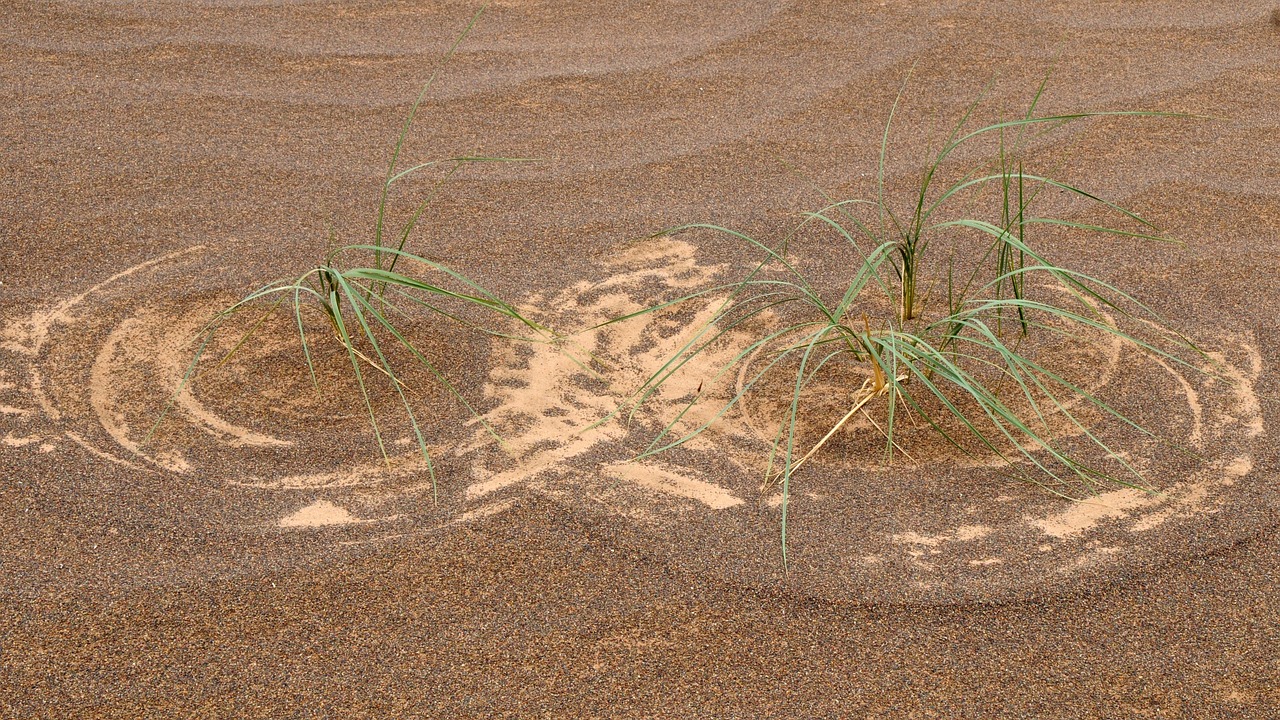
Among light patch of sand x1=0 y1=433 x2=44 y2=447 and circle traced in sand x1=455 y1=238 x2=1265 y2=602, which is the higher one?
light patch of sand x1=0 y1=433 x2=44 y2=447

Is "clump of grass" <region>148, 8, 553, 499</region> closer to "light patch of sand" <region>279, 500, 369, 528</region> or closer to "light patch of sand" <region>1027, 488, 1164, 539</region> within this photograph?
"light patch of sand" <region>279, 500, 369, 528</region>

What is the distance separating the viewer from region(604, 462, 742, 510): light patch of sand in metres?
1.66

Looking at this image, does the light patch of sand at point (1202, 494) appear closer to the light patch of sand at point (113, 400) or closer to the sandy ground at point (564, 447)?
the sandy ground at point (564, 447)

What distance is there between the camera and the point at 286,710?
1368 millimetres

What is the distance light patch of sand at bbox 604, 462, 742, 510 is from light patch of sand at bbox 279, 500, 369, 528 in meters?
A: 0.34

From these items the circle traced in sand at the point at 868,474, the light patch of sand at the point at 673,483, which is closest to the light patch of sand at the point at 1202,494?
the circle traced in sand at the point at 868,474

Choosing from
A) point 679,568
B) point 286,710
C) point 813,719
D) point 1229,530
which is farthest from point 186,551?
point 1229,530

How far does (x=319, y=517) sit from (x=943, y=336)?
2.98 ft

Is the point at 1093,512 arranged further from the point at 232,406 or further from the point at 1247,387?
the point at 232,406

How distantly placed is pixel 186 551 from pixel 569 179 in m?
1.20

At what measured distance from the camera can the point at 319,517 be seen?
64.5 inches

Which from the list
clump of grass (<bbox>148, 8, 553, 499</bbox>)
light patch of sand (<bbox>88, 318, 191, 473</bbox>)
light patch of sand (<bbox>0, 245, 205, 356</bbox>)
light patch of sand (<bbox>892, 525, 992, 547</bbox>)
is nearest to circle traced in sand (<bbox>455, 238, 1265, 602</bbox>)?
light patch of sand (<bbox>892, 525, 992, 547</bbox>)

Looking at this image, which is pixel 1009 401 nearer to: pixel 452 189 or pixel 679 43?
pixel 452 189

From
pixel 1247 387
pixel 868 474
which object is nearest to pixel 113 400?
pixel 868 474
